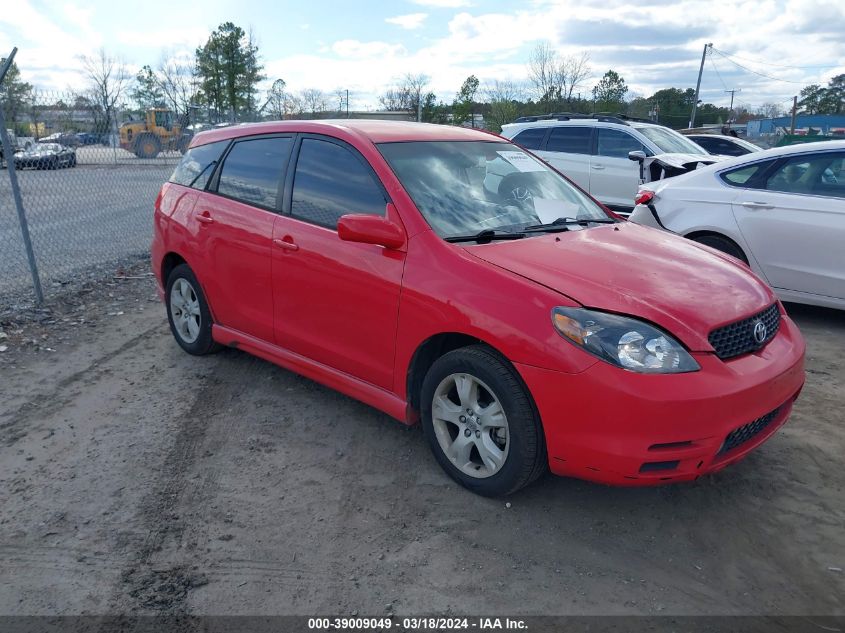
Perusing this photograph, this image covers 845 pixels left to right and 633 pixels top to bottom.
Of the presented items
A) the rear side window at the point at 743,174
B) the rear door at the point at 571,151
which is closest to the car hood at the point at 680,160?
the rear door at the point at 571,151

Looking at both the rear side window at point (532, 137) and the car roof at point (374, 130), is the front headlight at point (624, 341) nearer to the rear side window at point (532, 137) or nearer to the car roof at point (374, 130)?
the car roof at point (374, 130)

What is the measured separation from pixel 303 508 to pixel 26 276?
625cm

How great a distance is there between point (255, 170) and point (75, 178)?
6.09 m

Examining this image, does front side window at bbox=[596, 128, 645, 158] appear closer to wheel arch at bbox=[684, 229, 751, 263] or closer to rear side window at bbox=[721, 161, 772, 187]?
rear side window at bbox=[721, 161, 772, 187]

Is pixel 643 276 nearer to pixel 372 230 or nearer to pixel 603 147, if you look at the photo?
pixel 372 230

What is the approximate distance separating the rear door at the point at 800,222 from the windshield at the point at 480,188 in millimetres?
2374

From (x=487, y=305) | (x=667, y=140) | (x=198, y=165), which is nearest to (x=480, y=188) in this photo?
(x=487, y=305)

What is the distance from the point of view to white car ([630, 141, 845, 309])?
18.5ft

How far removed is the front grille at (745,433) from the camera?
2939 millimetres

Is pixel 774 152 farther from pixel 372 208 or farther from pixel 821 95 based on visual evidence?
pixel 821 95

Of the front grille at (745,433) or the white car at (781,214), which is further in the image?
the white car at (781,214)

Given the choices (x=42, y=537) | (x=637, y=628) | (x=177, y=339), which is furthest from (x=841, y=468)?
(x=177, y=339)

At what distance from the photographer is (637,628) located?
2.50 m

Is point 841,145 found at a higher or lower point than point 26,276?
higher
